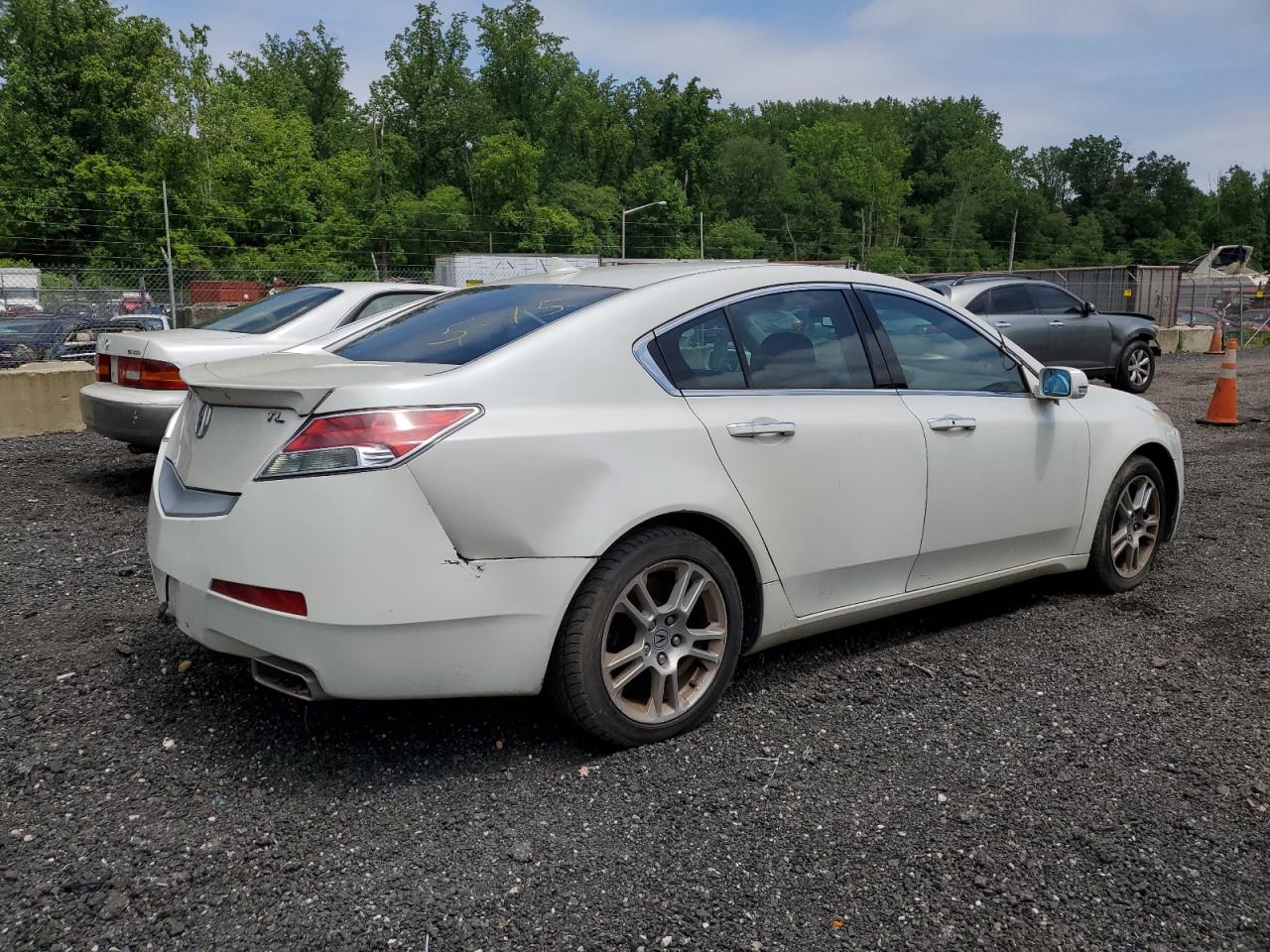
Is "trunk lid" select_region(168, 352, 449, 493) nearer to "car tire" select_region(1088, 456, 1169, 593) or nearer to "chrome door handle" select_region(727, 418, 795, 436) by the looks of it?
"chrome door handle" select_region(727, 418, 795, 436)

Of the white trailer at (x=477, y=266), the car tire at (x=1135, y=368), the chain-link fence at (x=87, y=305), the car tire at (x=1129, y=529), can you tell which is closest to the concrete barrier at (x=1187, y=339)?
the car tire at (x=1135, y=368)

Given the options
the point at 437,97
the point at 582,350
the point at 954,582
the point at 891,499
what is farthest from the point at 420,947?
the point at 437,97

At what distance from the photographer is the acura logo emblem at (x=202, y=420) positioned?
10.3 feet

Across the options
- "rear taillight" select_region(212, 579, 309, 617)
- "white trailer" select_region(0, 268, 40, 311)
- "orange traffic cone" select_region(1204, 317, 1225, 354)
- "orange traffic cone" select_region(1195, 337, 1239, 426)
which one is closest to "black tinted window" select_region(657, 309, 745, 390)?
"rear taillight" select_region(212, 579, 309, 617)

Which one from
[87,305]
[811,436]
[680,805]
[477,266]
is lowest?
[680,805]

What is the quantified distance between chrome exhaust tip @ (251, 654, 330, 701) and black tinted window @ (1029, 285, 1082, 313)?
12734mm

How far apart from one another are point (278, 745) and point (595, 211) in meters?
66.4

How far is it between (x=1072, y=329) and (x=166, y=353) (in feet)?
38.9

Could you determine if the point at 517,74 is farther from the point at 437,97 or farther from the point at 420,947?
the point at 420,947

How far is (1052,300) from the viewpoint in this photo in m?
13.9

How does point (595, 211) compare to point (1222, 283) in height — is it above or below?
above

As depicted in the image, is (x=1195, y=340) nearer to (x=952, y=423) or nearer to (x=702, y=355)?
(x=952, y=423)

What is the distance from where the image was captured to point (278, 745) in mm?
3197

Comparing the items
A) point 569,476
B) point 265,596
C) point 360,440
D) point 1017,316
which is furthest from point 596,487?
point 1017,316
